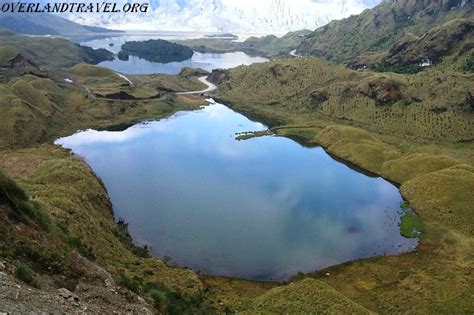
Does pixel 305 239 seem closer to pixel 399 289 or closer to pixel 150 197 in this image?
pixel 399 289

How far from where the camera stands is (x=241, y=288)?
47.3 m

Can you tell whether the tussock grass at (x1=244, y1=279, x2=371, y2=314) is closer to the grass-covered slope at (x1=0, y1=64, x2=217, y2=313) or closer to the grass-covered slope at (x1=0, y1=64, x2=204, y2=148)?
the grass-covered slope at (x1=0, y1=64, x2=217, y2=313)

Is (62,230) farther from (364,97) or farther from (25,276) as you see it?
(364,97)

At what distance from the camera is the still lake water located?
182ft

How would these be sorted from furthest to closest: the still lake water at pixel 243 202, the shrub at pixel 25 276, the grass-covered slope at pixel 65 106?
the grass-covered slope at pixel 65 106
the still lake water at pixel 243 202
the shrub at pixel 25 276

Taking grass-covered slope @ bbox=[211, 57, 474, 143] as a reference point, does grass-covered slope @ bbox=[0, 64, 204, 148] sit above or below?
below

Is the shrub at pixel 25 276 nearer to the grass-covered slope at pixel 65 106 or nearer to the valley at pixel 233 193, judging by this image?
the valley at pixel 233 193

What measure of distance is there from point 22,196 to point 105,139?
79.9 m

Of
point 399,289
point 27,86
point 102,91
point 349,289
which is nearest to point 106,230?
point 349,289

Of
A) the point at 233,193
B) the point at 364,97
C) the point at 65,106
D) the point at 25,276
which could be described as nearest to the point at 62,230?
the point at 25,276

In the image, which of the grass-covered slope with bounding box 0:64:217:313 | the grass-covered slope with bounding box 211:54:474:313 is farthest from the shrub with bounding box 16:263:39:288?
the grass-covered slope with bounding box 211:54:474:313

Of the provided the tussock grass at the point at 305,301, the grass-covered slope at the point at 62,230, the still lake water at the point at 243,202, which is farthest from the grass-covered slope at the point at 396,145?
the grass-covered slope at the point at 62,230

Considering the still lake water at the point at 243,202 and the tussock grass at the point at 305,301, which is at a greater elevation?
the tussock grass at the point at 305,301

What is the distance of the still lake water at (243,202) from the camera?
55.4 m
